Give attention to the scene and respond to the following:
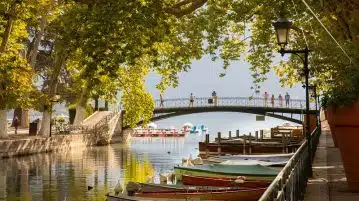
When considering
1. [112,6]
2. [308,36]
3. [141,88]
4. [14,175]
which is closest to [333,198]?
[112,6]

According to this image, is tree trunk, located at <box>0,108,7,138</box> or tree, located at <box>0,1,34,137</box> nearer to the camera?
tree, located at <box>0,1,34,137</box>

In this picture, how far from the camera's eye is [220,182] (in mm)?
18406

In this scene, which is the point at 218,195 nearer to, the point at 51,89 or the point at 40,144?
the point at 40,144

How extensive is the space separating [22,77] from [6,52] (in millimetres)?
2599

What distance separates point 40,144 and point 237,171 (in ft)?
80.7

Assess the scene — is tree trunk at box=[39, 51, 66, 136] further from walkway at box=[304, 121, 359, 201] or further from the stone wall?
walkway at box=[304, 121, 359, 201]

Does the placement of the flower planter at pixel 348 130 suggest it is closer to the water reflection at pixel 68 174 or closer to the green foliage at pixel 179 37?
the green foliage at pixel 179 37

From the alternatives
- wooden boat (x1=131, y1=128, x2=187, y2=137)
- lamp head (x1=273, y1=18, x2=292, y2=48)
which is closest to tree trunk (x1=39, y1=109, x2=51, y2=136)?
lamp head (x1=273, y1=18, x2=292, y2=48)

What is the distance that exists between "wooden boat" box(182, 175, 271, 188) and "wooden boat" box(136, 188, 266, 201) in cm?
191

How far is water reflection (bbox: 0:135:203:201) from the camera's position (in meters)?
22.8

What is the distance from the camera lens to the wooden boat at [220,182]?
58.5 feet

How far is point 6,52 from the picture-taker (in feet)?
120

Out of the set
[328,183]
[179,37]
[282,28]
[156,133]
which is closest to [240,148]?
[179,37]

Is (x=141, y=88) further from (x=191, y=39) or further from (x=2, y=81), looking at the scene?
(x=191, y=39)
